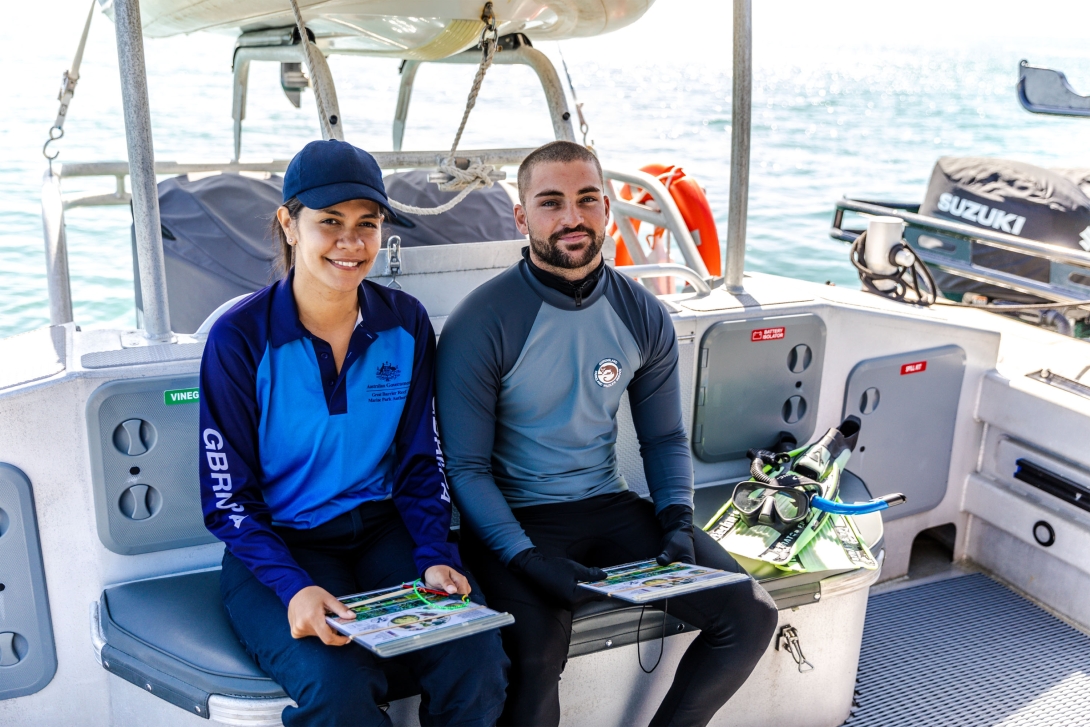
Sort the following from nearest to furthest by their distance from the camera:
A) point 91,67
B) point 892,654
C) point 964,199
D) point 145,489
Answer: point 145,489 < point 892,654 < point 964,199 < point 91,67

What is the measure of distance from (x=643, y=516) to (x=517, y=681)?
0.48 meters

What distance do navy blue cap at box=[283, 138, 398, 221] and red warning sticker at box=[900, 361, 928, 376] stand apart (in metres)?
1.68

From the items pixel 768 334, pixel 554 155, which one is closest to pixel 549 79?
pixel 768 334

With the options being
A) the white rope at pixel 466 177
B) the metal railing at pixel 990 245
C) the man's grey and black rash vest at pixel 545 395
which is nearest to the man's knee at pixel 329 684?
the man's grey and black rash vest at pixel 545 395

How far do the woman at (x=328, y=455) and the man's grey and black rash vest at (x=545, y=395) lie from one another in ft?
0.22

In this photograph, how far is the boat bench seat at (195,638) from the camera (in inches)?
64.4

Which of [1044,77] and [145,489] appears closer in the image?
[145,489]

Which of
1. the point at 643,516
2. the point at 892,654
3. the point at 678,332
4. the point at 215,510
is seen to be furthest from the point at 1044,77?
the point at 215,510

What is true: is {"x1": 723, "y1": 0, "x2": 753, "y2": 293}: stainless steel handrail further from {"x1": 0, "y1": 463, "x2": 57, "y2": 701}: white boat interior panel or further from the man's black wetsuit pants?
{"x1": 0, "y1": 463, "x2": 57, "y2": 701}: white boat interior panel

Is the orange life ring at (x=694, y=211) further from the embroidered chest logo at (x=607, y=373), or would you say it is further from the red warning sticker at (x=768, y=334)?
the embroidered chest logo at (x=607, y=373)

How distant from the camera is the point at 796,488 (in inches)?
88.1

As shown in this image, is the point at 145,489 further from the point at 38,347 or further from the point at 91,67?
the point at 91,67

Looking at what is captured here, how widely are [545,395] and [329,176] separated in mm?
597

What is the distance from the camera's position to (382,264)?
2234 millimetres
